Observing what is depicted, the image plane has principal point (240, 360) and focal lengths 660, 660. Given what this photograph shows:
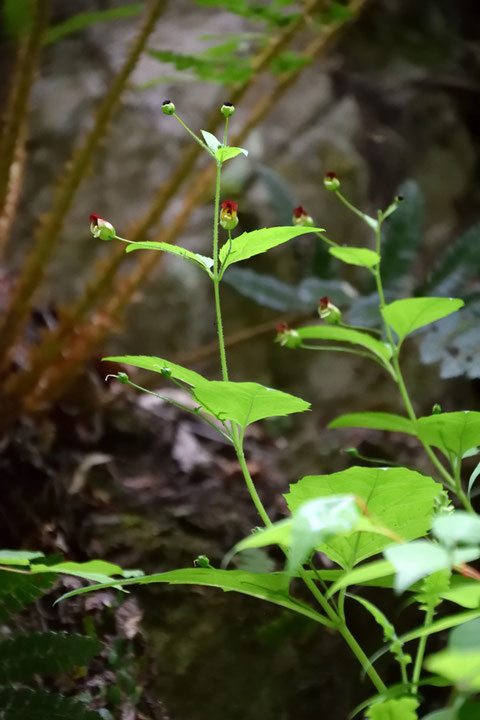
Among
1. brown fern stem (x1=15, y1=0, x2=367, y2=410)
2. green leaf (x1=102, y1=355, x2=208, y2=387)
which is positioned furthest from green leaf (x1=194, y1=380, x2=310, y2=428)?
brown fern stem (x1=15, y1=0, x2=367, y2=410)

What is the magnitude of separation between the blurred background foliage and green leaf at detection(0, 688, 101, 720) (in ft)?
0.85

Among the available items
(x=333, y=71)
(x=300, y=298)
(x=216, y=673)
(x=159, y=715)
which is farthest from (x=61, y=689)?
(x=333, y=71)

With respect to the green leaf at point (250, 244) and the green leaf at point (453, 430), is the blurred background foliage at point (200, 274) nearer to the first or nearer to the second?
the green leaf at point (453, 430)

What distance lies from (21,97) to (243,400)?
3.28 feet

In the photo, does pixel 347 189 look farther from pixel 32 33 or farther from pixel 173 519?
pixel 173 519

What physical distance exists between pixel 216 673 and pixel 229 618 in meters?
0.09

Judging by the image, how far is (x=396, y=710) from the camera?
1.78 feet

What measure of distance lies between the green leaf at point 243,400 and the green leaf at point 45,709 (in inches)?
15.5

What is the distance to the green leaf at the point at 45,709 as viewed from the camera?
2.43 feet

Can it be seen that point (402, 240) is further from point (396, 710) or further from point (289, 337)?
point (396, 710)

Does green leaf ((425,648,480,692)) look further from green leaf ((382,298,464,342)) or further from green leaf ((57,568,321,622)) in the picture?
green leaf ((382,298,464,342))

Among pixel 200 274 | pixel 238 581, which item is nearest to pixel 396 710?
pixel 238 581

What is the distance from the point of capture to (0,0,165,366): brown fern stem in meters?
1.29

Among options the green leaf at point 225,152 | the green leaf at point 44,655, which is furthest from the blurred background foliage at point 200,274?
the green leaf at point 225,152
